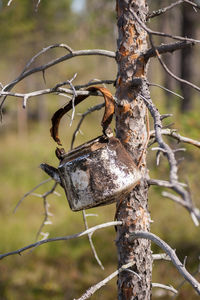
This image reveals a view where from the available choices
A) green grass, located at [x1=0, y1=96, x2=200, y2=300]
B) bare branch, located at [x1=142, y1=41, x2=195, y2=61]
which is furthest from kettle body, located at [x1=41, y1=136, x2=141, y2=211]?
green grass, located at [x1=0, y1=96, x2=200, y2=300]

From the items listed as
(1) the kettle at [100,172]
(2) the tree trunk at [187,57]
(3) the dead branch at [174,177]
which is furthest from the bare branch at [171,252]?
(2) the tree trunk at [187,57]

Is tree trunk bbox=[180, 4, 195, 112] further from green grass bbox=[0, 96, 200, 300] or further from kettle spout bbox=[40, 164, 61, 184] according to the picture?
kettle spout bbox=[40, 164, 61, 184]

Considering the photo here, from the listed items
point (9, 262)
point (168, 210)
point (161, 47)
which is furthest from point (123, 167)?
point (168, 210)

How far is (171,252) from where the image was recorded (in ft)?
6.15

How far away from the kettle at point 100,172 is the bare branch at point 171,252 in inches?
11.7

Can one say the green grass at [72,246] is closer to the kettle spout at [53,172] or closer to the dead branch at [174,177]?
the kettle spout at [53,172]

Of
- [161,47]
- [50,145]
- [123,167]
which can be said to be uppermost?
[161,47]

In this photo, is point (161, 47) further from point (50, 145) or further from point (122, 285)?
point (50, 145)

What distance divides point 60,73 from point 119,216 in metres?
18.7

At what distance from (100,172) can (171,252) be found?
0.54 metres

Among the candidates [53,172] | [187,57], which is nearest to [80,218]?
[187,57]

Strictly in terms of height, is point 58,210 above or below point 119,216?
below

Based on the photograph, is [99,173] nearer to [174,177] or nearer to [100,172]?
[100,172]

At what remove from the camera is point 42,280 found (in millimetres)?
6500
